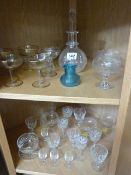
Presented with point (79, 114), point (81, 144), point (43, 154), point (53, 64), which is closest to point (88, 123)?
point (79, 114)

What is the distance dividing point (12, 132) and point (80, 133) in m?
0.40

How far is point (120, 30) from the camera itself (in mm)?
918

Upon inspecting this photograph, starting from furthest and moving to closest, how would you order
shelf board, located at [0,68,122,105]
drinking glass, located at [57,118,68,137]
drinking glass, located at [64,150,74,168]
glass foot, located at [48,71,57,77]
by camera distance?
drinking glass, located at [57,118,68,137]
drinking glass, located at [64,150,74,168]
glass foot, located at [48,71,57,77]
shelf board, located at [0,68,122,105]

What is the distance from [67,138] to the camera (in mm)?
1087

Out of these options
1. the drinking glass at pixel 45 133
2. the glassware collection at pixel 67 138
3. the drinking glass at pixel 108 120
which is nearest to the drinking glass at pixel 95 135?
the glassware collection at pixel 67 138

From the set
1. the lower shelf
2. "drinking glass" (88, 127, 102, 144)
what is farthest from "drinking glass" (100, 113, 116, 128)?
the lower shelf

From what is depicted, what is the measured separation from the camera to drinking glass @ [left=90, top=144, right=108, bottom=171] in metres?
0.94

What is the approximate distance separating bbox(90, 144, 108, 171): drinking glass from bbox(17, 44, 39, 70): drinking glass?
53 centimetres

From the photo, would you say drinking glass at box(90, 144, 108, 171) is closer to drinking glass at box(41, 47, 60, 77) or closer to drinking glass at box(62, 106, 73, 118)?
drinking glass at box(62, 106, 73, 118)

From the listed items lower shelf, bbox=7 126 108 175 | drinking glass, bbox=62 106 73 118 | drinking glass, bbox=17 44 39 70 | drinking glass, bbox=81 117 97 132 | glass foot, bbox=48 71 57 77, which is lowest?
lower shelf, bbox=7 126 108 175

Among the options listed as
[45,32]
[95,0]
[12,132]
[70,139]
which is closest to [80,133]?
[70,139]

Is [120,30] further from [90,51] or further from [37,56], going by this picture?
[37,56]

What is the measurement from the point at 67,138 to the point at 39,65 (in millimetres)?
489

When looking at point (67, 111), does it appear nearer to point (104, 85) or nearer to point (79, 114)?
point (79, 114)
